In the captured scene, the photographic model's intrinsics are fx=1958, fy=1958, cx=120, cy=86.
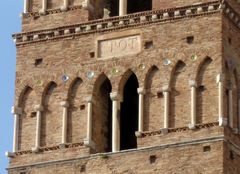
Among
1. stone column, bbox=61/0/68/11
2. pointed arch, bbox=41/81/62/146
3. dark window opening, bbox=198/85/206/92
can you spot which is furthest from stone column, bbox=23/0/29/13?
dark window opening, bbox=198/85/206/92

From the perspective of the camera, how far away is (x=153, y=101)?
3897 cm

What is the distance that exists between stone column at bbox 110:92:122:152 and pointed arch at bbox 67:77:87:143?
2.07 feet

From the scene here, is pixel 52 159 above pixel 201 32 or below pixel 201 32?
below

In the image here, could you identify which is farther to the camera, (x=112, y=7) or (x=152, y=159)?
(x=112, y=7)

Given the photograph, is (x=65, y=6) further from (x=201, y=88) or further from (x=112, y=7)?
(x=201, y=88)

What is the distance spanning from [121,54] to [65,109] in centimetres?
160

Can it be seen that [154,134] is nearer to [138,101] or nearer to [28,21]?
[138,101]

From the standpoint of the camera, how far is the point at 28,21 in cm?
4103

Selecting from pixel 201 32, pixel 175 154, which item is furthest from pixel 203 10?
pixel 175 154

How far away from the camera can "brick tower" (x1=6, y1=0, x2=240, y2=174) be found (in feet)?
126

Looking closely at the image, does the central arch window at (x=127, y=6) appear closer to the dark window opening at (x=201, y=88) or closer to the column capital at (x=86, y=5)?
the column capital at (x=86, y=5)

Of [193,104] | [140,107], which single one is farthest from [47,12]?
[193,104]

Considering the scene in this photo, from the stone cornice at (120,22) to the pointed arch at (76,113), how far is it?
110 centimetres

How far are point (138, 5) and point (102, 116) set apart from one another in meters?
3.36
